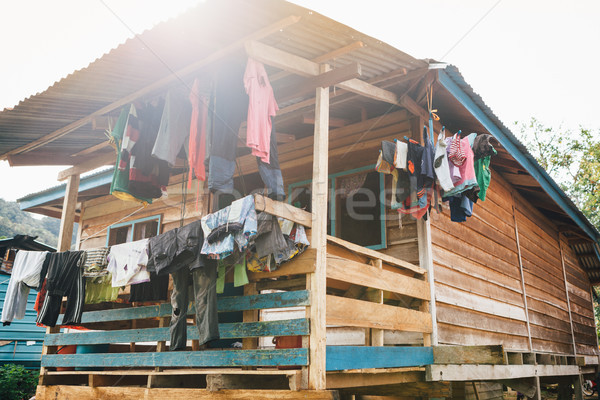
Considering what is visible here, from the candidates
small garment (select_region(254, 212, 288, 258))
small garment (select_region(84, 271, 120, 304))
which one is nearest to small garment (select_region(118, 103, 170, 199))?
small garment (select_region(84, 271, 120, 304))

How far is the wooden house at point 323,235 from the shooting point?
14.5ft

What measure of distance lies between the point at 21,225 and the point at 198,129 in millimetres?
47843

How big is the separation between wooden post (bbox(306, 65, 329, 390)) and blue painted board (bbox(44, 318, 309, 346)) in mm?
125

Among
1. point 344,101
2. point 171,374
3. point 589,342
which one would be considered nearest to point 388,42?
point 344,101

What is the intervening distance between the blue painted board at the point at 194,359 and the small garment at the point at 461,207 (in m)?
3.06

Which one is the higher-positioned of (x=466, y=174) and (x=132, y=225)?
(x=132, y=225)

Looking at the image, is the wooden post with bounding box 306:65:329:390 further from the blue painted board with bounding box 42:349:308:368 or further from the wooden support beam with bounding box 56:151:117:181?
the wooden support beam with bounding box 56:151:117:181

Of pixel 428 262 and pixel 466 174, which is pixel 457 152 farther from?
pixel 428 262

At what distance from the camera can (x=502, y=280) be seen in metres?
9.22

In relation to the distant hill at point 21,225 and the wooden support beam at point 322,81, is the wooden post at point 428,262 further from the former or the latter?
the distant hill at point 21,225

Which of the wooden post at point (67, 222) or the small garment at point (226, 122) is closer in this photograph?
the small garment at point (226, 122)

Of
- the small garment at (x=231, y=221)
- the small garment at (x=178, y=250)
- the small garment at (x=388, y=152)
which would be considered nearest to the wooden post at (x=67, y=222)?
the small garment at (x=178, y=250)

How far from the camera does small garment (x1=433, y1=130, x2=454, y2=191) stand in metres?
5.70

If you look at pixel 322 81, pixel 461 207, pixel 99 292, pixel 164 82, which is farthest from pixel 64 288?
pixel 461 207
